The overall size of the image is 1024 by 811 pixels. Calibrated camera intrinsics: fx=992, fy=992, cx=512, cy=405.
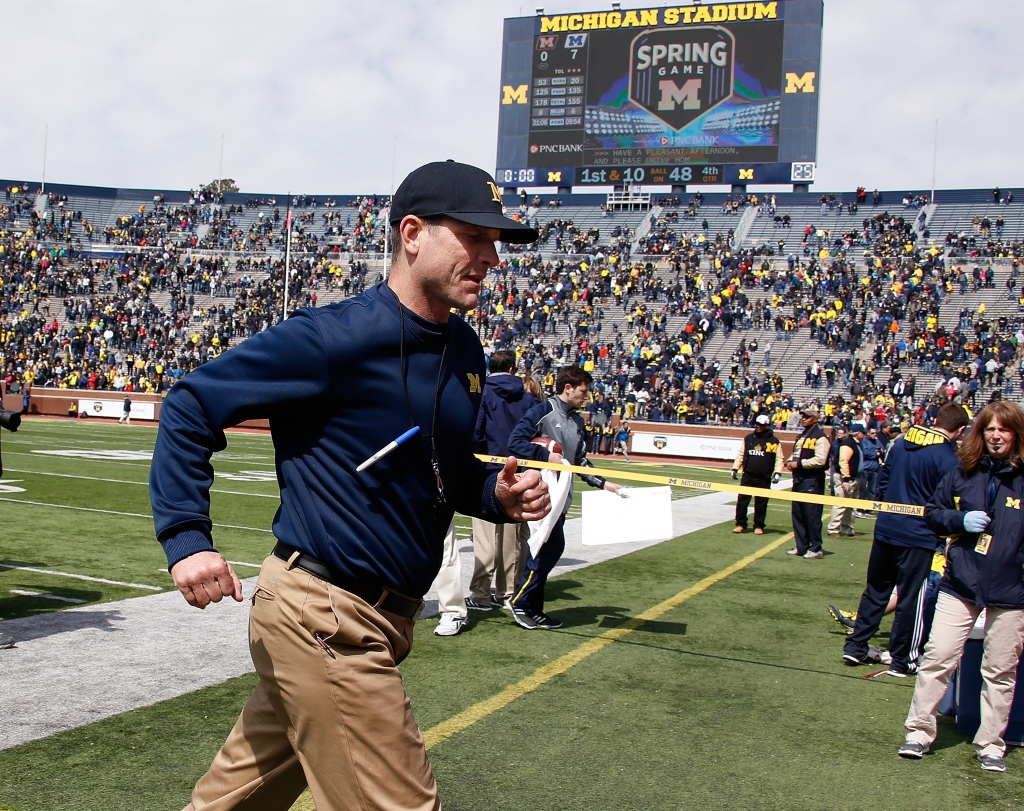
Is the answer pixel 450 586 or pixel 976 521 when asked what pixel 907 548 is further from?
pixel 450 586

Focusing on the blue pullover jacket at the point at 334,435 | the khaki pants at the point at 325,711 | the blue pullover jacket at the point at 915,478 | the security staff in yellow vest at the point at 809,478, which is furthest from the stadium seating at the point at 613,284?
the khaki pants at the point at 325,711

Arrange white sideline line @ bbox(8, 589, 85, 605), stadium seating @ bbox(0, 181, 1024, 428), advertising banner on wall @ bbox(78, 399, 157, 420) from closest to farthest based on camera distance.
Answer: white sideline line @ bbox(8, 589, 85, 605) < stadium seating @ bbox(0, 181, 1024, 428) < advertising banner on wall @ bbox(78, 399, 157, 420)

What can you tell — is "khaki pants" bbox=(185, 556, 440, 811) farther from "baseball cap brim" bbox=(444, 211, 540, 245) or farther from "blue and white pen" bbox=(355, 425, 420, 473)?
"baseball cap brim" bbox=(444, 211, 540, 245)

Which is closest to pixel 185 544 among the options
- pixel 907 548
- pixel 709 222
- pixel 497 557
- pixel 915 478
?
pixel 915 478

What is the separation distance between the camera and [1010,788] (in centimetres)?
451

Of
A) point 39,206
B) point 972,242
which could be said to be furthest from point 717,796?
point 39,206

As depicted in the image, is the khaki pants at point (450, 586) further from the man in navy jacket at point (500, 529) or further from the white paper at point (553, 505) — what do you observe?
the white paper at point (553, 505)

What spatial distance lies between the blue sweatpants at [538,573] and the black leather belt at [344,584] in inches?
187

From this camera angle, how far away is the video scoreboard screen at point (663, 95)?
131ft

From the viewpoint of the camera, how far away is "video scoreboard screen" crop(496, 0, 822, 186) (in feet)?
131

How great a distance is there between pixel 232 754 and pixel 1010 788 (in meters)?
3.70

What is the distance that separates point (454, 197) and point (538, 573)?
493 cm

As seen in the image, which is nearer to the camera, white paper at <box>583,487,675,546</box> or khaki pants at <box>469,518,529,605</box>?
white paper at <box>583,487,675,546</box>

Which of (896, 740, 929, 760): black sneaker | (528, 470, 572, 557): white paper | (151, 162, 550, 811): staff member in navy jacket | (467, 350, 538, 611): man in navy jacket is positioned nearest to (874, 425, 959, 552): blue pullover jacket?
(896, 740, 929, 760): black sneaker
